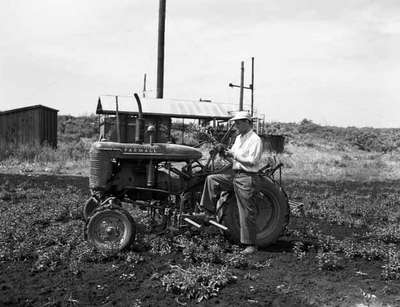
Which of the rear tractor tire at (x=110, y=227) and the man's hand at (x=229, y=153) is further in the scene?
the man's hand at (x=229, y=153)

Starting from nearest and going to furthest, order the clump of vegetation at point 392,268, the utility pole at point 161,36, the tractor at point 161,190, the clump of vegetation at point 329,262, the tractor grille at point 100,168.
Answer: the clump of vegetation at point 392,268
the clump of vegetation at point 329,262
the tractor at point 161,190
the tractor grille at point 100,168
the utility pole at point 161,36

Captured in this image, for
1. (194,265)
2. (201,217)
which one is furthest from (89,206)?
(194,265)

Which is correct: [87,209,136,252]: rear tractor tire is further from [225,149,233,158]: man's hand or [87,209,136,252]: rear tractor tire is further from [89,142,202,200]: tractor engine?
[225,149,233,158]: man's hand

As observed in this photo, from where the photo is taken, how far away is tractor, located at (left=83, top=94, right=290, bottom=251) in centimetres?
582

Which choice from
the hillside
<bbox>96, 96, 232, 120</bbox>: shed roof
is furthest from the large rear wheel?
the hillside

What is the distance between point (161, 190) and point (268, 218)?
149cm

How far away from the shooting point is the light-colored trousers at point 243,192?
5820 mm

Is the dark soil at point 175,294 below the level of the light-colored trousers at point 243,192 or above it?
below

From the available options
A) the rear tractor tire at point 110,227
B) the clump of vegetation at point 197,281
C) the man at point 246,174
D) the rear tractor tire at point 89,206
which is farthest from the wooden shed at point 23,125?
the clump of vegetation at point 197,281

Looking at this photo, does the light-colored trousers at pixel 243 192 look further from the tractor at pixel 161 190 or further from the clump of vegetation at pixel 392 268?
the clump of vegetation at pixel 392 268

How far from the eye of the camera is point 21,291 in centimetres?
456

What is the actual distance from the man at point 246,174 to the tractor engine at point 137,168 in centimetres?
65

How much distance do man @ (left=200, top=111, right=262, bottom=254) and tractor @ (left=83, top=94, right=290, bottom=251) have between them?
25cm

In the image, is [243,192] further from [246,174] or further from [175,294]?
[175,294]
